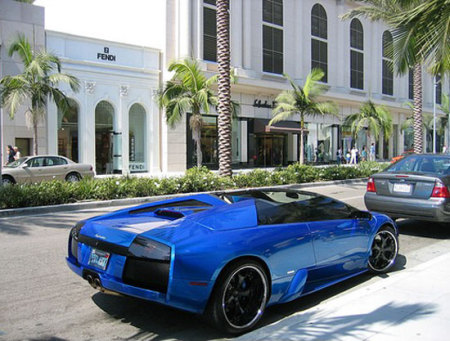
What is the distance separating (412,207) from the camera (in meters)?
7.78

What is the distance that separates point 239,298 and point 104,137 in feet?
75.2

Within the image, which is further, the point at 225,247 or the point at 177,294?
the point at 225,247

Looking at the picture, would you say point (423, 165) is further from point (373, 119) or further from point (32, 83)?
point (373, 119)

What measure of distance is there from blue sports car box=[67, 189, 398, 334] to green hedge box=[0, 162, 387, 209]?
768 centimetres

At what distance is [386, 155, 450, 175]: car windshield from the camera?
805cm

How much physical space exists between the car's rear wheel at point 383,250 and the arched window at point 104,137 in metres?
21.5

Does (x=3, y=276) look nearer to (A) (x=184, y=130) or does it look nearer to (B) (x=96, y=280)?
(B) (x=96, y=280)

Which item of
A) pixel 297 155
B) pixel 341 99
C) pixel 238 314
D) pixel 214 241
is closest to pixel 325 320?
pixel 238 314

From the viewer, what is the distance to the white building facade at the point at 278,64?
27508 mm

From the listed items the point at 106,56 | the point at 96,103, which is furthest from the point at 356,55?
the point at 96,103

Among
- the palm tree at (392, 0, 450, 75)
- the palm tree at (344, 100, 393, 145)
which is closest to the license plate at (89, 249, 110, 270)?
the palm tree at (392, 0, 450, 75)

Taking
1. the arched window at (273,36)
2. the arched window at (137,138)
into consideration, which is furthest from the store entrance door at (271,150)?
the arched window at (137,138)

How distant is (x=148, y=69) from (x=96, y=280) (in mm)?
23733

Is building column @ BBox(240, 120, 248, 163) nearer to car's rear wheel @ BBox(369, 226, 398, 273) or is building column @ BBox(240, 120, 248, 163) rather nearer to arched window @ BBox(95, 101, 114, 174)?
arched window @ BBox(95, 101, 114, 174)
